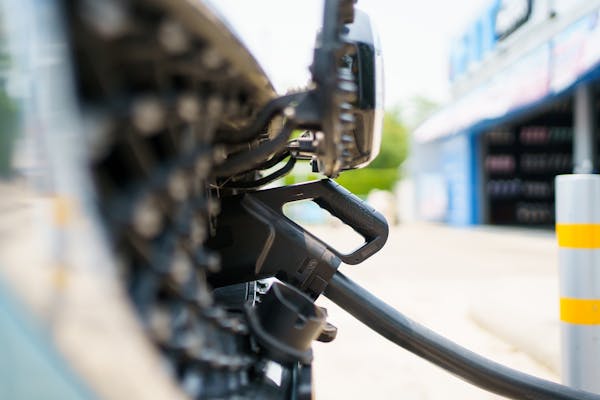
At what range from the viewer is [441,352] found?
5.82 feet

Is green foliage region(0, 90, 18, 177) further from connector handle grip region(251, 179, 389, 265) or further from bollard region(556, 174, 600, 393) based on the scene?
bollard region(556, 174, 600, 393)

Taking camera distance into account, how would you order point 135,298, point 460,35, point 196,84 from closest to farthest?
1. point 135,298
2. point 196,84
3. point 460,35

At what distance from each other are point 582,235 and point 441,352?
0.94 metres

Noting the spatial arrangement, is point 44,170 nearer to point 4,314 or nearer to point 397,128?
point 4,314

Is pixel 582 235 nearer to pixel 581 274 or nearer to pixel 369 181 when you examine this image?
pixel 581 274

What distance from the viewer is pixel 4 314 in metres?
0.61

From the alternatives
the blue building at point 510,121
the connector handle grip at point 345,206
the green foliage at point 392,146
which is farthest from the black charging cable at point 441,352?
the green foliage at point 392,146

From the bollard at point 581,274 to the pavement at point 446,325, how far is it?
2.16 ft

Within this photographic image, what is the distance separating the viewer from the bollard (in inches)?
91.7

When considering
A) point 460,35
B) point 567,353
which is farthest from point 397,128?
point 567,353

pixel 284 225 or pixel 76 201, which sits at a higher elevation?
pixel 76 201

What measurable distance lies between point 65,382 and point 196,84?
0.43 metres

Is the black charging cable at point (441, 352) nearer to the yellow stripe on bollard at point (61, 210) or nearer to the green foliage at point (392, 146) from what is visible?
the yellow stripe on bollard at point (61, 210)

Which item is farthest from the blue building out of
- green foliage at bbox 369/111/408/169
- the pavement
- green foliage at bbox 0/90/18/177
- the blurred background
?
green foliage at bbox 369/111/408/169
